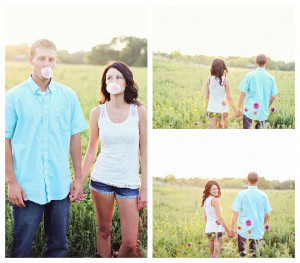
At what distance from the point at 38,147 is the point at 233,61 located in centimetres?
116

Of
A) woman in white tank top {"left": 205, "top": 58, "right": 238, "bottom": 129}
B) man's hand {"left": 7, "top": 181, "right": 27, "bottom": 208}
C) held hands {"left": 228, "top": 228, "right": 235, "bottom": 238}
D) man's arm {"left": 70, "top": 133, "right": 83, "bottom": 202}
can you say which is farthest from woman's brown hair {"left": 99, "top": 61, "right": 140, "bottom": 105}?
held hands {"left": 228, "top": 228, "right": 235, "bottom": 238}

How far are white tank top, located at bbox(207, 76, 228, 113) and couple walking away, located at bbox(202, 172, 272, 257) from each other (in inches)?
18.7

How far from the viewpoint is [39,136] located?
2.64 metres

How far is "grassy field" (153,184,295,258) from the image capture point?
288cm

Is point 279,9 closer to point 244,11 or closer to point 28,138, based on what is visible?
point 244,11

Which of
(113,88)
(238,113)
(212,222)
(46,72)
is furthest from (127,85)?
(212,222)

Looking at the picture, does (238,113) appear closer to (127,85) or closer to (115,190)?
(127,85)

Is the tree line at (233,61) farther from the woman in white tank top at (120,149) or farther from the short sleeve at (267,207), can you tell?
the short sleeve at (267,207)

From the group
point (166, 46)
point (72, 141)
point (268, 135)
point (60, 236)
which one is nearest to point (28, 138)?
point (72, 141)

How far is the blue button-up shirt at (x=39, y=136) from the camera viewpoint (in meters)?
2.62

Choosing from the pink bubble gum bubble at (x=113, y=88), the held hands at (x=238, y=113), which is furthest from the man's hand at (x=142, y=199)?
the held hands at (x=238, y=113)

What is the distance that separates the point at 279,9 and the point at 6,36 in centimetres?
156

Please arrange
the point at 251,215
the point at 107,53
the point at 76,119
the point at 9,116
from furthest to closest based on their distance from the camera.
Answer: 1. the point at 107,53
2. the point at 251,215
3. the point at 76,119
4. the point at 9,116

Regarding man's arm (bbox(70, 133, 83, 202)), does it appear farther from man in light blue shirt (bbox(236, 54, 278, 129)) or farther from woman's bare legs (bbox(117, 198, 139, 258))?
man in light blue shirt (bbox(236, 54, 278, 129))
